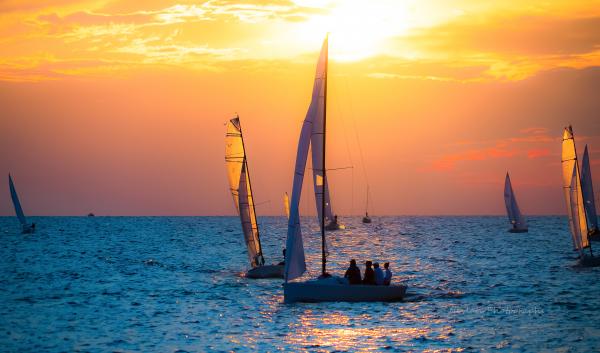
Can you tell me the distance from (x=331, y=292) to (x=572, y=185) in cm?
2581

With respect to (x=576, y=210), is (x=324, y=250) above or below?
below

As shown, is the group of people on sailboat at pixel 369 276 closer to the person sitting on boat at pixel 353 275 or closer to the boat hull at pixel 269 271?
the person sitting on boat at pixel 353 275

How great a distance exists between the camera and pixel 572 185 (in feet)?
191

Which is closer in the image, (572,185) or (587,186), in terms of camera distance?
(572,185)

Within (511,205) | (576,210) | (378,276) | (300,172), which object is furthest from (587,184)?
(300,172)

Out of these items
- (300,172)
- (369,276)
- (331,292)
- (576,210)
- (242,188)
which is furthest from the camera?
(576,210)

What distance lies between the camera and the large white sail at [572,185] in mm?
57531

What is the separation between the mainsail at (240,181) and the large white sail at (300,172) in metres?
13.5

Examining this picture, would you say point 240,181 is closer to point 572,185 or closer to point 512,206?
point 572,185

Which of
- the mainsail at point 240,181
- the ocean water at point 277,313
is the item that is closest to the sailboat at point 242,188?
the mainsail at point 240,181

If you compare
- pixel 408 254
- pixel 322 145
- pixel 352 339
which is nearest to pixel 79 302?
pixel 322 145

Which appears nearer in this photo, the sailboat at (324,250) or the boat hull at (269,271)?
the sailboat at (324,250)

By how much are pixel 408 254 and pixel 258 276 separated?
133 ft

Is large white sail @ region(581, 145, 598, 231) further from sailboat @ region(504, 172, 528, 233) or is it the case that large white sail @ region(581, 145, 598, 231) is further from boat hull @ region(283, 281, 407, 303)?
boat hull @ region(283, 281, 407, 303)
